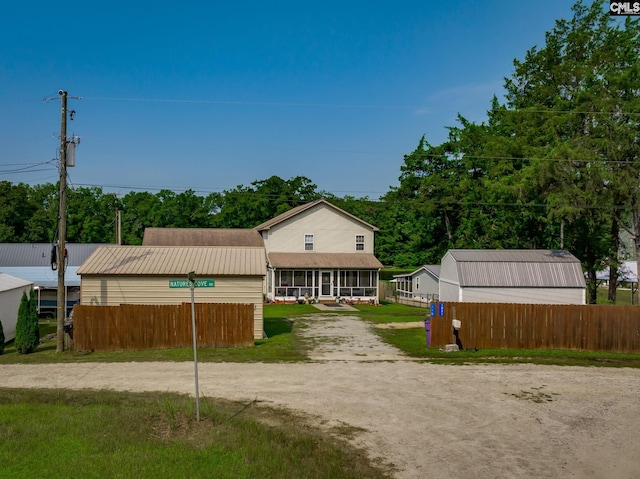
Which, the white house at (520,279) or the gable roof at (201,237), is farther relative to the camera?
the gable roof at (201,237)

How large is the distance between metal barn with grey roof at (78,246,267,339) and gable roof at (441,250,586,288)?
13.4 meters

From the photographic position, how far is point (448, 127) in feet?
Result: 170

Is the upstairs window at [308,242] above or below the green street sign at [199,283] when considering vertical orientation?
above

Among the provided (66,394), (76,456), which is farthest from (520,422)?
(66,394)

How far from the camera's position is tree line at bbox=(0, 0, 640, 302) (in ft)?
97.5

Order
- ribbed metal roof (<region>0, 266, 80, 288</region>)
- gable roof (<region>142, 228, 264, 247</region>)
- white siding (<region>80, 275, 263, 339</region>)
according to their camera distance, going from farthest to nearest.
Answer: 1. gable roof (<region>142, 228, 264, 247</region>)
2. ribbed metal roof (<region>0, 266, 80, 288</region>)
3. white siding (<region>80, 275, 263, 339</region>)

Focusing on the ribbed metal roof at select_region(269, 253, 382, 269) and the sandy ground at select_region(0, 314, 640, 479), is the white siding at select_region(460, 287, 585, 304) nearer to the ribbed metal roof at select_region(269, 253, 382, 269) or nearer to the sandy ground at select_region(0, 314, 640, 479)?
the sandy ground at select_region(0, 314, 640, 479)

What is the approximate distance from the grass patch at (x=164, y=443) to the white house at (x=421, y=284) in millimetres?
29878

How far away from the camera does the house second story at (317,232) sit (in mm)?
45734

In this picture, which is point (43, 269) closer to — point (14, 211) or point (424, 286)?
point (424, 286)

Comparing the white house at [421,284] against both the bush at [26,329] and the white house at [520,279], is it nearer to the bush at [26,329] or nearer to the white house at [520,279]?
the white house at [520,279]

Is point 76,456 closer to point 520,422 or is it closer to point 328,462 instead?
point 328,462

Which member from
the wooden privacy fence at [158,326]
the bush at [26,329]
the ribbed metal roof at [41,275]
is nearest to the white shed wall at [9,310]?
the bush at [26,329]

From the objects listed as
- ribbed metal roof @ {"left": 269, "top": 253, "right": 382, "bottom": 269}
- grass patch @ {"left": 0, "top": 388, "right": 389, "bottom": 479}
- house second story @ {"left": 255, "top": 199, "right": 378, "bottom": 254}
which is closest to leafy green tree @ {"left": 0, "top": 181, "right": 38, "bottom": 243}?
house second story @ {"left": 255, "top": 199, "right": 378, "bottom": 254}
